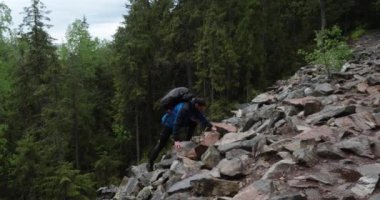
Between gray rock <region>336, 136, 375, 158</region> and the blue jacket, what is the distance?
3.62 m

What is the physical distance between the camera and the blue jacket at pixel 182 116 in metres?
10.4

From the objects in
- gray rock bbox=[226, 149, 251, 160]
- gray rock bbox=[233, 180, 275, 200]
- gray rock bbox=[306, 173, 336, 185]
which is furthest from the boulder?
gray rock bbox=[306, 173, 336, 185]

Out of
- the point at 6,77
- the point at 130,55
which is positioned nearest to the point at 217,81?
the point at 130,55

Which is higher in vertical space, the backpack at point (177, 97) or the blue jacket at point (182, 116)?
the backpack at point (177, 97)

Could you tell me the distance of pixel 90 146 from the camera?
1642 inches

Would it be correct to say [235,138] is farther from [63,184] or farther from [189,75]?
[189,75]

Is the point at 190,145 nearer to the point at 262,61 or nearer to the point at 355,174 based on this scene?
the point at 355,174

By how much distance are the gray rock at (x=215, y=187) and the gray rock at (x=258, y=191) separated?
439mm

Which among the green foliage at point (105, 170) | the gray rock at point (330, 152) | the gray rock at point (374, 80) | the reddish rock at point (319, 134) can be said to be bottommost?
the green foliage at point (105, 170)

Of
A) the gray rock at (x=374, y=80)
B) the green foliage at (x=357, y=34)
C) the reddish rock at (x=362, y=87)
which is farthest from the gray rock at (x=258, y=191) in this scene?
the green foliage at (x=357, y=34)

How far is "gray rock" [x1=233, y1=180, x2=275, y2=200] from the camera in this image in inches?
261

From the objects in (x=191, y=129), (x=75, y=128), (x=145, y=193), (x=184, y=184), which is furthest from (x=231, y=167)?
(x=75, y=128)

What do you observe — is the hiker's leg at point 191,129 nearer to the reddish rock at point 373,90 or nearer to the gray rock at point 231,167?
the gray rock at point 231,167

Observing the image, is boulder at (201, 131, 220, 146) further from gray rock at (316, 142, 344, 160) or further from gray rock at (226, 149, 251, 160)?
gray rock at (316, 142, 344, 160)
